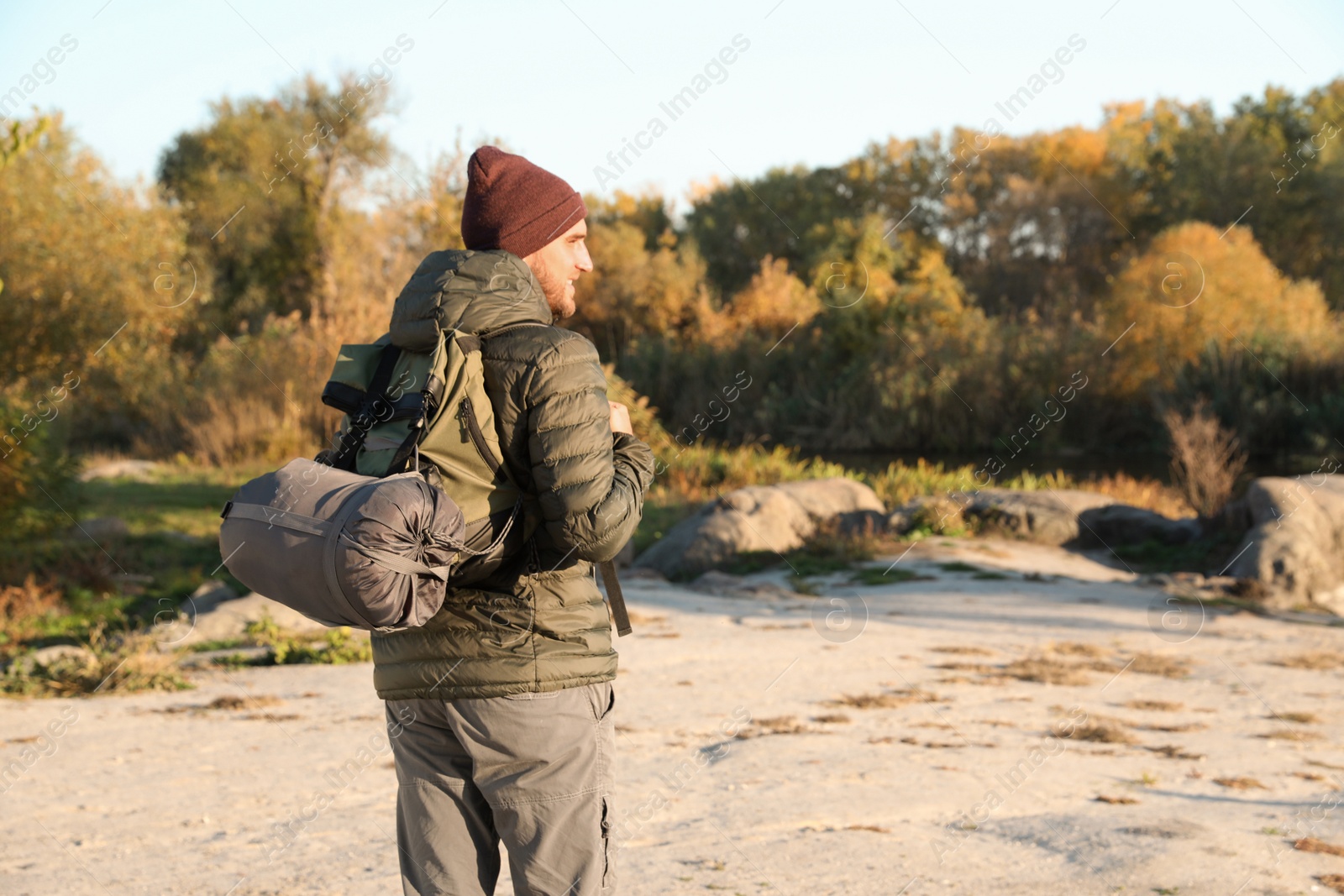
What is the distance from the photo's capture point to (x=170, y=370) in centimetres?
2359

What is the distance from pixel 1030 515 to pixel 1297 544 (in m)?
3.50

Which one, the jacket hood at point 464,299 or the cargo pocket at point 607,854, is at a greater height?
the jacket hood at point 464,299

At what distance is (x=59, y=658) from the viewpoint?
23.6 feet

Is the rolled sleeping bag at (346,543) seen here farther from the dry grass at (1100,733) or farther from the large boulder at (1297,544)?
the large boulder at (1297,544)

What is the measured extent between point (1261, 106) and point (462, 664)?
42.5 metres

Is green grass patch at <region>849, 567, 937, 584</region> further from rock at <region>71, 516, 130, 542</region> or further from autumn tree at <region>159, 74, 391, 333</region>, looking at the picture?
autumn tree at <region>159, 74, 391, 333</region>

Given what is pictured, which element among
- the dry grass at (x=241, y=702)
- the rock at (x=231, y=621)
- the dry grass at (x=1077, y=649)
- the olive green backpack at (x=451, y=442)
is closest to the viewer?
the olive green backpack at (x=451, y=442)

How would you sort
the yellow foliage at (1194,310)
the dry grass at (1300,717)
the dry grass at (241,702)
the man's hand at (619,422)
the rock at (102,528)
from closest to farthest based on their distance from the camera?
the man's hand at (619,422) → the dry grass at (1300,717) → the dry grass at (241,702) → the rock at (102,528) → the yellow foliage at (1194,310)

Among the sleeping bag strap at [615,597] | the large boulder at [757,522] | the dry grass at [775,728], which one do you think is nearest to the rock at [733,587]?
the large boulder at [757,522]

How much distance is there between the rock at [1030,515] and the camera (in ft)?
46.6

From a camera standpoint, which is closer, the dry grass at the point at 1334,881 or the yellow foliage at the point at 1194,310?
the dry grass at the point at 1334,881

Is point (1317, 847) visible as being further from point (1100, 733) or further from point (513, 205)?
point (513, 205)

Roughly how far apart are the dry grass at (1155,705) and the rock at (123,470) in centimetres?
1396

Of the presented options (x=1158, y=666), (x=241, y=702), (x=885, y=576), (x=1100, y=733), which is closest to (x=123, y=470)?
(x=885, y=576)
